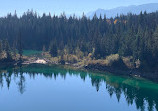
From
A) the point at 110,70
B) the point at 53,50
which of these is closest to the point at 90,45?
the point at 53,50

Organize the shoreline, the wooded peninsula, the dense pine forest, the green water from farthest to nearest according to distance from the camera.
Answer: the dense pine forest, the wooded peninsula, the shoreline, the green water

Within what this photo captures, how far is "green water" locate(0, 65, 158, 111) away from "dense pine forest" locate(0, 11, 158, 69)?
1597 centimetres

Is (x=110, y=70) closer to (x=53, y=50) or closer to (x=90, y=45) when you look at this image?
(x=90, y=45)

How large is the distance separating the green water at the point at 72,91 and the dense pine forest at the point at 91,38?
629 inches

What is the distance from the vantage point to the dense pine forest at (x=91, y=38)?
95.9 m

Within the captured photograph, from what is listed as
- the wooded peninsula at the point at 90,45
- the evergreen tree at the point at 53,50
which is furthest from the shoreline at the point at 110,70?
the evergreen tree at the point at 53,50

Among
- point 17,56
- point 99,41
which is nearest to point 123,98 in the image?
point 99,41

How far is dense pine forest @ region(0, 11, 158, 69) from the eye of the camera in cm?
9588

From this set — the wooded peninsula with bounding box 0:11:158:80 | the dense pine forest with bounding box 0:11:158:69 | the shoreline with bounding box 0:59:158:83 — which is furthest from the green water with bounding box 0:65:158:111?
the dense pine forest with bounding box 0:11:158:69

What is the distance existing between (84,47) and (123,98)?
6961 centimetres

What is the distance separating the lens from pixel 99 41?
11875 cm

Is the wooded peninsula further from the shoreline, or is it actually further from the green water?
the green water

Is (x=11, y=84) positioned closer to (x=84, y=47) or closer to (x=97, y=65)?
(x=97, y=65)

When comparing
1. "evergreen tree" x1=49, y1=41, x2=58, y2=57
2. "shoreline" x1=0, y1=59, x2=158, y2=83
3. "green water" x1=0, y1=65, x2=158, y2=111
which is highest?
"evergreen tree" x1=49, y1=41, x2=58, y2=57
